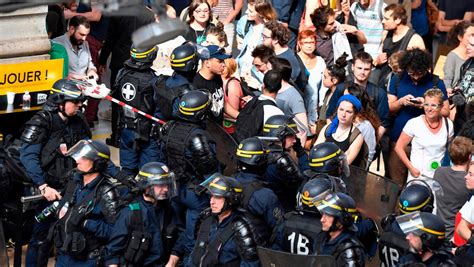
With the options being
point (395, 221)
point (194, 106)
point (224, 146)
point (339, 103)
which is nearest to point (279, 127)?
point (194, 106)

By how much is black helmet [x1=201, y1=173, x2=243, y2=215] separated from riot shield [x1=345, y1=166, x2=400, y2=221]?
4.68 feet

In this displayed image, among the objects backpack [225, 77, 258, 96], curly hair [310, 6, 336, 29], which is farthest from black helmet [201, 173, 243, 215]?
curly hair [310, 6, 336, 29]

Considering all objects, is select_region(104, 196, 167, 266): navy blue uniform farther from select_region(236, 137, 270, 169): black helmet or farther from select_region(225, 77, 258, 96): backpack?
select_region(225, 77, 258, 96): backpack

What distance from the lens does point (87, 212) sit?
→ 489 inches

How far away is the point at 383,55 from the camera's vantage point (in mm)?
16562

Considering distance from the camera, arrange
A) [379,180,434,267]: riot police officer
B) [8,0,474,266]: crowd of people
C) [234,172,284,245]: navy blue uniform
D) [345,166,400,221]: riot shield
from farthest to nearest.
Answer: [345,166,400,221]: riot shield
[234,172,284,245]: navy blue uniform
[8,0,474,266]: crowd of people
[379,180,434,267]: riot police officer

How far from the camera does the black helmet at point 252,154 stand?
12328 mm

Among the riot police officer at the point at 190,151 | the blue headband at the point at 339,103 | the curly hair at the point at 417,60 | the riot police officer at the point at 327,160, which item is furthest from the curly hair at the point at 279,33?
the riot police officer at the point at 327,160

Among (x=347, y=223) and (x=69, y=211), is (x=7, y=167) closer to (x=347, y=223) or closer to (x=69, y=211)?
(x=69, y=211)

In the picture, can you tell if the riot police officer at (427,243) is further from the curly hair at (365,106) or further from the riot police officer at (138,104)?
the riot police officer at (138,104)

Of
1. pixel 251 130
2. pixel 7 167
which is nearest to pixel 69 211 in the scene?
pixel 7 167

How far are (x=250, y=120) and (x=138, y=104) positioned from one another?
1.28 m

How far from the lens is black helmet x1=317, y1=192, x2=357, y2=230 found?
36.4 ft

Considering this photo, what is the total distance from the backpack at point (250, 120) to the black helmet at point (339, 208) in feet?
9.21
